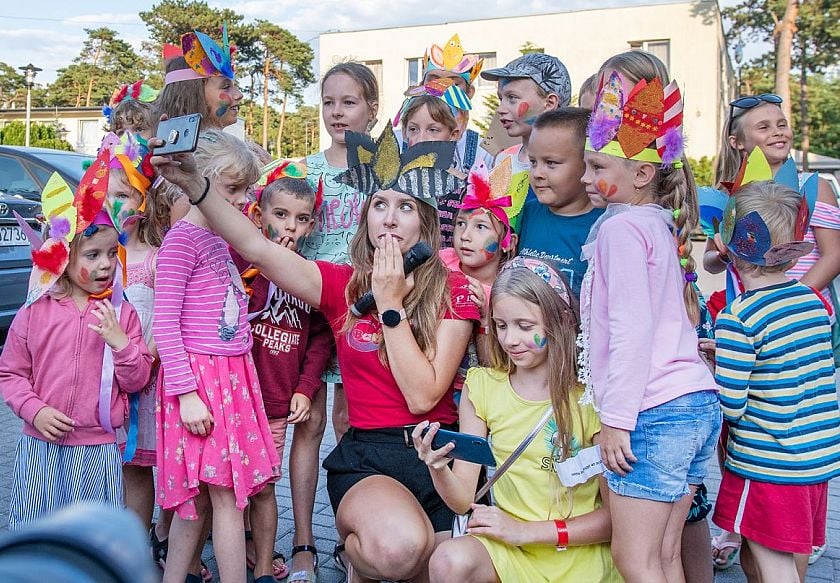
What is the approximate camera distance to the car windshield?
6.90m

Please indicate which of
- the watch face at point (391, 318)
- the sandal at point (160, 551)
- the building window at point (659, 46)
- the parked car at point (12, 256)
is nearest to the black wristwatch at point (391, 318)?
the watch face at point (391, 318)

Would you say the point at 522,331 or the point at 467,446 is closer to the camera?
the point at 467,446

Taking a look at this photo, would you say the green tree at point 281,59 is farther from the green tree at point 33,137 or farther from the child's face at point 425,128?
the child's face at point 425,128

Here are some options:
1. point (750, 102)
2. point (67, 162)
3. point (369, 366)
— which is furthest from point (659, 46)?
point (369, 366)

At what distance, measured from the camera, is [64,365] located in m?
2.95

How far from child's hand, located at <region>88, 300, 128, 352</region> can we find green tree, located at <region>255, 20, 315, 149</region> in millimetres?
42297

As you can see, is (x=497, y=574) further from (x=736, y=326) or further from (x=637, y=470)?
(x=736, y=326)

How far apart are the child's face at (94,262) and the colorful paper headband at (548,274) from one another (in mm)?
1514

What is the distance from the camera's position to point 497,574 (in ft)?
8.30

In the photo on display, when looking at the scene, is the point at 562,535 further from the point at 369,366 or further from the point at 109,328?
the point at 109,328

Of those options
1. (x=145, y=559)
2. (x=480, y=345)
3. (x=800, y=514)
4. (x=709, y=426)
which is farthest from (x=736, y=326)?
(x=145, y=559)

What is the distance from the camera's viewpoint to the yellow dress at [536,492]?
2551 millimetres

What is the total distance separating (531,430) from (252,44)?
45.5 metres

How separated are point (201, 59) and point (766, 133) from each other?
2601 millimetres
